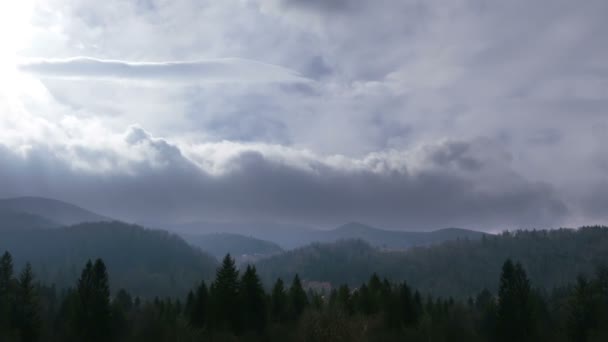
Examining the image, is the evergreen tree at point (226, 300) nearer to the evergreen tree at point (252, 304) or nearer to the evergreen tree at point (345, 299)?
the evergreen tree at point (252, 304)

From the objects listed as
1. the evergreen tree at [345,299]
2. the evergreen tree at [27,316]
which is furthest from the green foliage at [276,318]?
the evergreen tree at [345,299]

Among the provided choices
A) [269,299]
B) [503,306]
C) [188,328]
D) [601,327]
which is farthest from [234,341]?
[601,327]

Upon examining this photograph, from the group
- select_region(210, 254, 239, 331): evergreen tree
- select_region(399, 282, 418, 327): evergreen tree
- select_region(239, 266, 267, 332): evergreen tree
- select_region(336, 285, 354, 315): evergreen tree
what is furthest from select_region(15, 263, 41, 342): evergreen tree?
select_region(399, 282, 418, 327): evergreen tree

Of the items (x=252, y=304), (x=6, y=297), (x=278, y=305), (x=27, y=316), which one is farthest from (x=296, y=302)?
(x=6, y=297)

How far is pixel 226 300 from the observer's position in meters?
106

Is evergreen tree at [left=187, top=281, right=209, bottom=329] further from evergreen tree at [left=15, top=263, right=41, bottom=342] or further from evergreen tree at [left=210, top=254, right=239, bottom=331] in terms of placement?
evergreen tree at [left=15, top=263, right=41, bottom=342]

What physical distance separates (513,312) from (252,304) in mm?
49110

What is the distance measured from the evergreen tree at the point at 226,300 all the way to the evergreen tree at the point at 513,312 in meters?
50.0

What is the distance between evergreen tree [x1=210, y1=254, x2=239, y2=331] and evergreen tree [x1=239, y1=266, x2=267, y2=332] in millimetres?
1312

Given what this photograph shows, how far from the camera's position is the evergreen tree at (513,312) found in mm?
107562

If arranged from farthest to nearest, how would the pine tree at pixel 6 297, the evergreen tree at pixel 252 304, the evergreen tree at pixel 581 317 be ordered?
the evergreen tree at pixel 581 317
the evergreen tree at pixel 252 304
the pine tree at pixel 6 297

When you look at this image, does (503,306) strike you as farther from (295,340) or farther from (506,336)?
(295,340)

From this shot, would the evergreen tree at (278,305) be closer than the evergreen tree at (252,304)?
No

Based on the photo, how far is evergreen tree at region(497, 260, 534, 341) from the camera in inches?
4235
